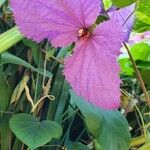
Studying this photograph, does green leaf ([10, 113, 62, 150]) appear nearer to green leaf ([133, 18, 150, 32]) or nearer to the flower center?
the flower center

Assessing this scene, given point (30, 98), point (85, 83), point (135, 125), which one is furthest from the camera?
point (135, 125)

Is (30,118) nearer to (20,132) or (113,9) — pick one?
(20,132)

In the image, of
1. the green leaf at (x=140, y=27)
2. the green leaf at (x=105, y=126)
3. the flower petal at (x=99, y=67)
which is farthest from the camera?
the green leaf at (x=140, y=27)

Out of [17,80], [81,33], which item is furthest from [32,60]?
[81,33]

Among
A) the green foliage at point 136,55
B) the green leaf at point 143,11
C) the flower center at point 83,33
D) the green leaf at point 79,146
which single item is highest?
the flower center at point 83,33

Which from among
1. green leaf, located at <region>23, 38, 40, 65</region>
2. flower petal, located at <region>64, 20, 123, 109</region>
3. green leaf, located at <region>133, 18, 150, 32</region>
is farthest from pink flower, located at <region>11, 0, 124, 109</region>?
green leaf, located at <region>133, 18, 150, 32</region>

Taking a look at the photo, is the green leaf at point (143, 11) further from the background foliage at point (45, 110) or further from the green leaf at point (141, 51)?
the green leaf at point (141, 51)

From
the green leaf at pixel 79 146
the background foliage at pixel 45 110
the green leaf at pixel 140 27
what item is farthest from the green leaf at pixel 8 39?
the green leaf at pixel 140 27
